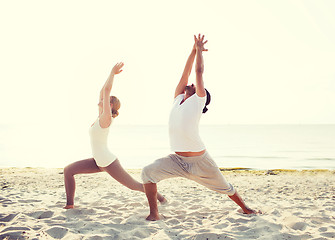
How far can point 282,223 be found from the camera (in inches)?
165

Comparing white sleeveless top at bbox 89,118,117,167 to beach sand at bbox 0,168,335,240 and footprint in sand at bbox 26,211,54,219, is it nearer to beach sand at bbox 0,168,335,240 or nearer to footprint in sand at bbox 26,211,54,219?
beach sand at bbox 0,168,335,240

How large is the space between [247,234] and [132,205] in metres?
2.16

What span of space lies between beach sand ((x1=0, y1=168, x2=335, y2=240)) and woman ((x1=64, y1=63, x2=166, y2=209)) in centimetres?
47

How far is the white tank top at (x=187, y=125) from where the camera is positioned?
4043mm

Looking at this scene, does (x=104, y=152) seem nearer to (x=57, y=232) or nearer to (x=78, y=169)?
(x=78, y=169)

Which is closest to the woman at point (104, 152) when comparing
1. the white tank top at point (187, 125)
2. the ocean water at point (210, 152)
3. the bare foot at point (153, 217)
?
the bare foot at point (153, 217)

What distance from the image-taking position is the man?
4043mm

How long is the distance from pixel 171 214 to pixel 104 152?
4.42 ft

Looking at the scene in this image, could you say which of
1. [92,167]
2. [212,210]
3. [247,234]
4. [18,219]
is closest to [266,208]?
[212,210]

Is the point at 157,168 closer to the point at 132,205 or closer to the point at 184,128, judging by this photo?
the point at 184,128

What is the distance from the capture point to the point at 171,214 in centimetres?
477

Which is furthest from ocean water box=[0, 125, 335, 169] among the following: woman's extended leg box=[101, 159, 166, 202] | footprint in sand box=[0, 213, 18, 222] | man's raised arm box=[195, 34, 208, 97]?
man's raised arm box=[195, 34, 208, 97]

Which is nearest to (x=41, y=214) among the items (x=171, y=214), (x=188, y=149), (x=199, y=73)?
(x=171, y=214)

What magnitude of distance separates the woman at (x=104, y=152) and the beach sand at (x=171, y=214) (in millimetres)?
465
